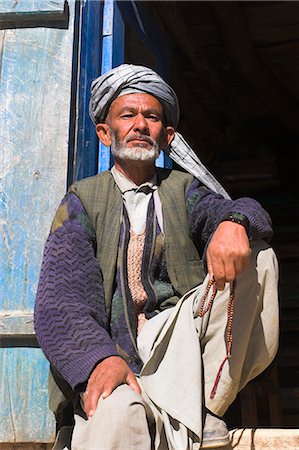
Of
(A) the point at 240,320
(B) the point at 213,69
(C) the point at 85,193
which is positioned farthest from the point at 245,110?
(A) the point at 240,320

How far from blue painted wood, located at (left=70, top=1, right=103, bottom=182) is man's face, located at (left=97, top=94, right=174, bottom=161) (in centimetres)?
36

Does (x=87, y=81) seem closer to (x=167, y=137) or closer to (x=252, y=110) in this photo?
(x=167, y=137)

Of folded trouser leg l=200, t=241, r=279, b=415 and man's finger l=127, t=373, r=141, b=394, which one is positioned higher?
folded trouser leg l=200, t=241, r=279, b=415

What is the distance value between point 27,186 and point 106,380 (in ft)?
4.16

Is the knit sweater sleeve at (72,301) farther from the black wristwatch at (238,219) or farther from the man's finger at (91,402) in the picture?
the black wristwatch at (238,219)

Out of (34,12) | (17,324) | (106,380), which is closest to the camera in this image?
(106,380)

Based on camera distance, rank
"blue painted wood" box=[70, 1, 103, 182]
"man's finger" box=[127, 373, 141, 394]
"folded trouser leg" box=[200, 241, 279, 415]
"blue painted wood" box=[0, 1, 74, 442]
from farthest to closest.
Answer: "blue painted wood" box=[70, 1, 103, 182] < "blue painted wood" box=[0, 1, 74, 442] < "folded trouser leg" box=[200, 241, 279, 415] < "man's finger" box=[127, 373, 141, 394]

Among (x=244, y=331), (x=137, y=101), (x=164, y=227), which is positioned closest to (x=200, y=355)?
(x=244, y=331)

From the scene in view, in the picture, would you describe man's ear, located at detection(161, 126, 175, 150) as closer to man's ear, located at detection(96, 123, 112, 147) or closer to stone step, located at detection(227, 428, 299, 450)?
man's ear, located at detection(96, 123, 112, 147)

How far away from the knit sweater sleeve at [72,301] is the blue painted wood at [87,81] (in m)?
0.59

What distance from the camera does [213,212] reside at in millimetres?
2350

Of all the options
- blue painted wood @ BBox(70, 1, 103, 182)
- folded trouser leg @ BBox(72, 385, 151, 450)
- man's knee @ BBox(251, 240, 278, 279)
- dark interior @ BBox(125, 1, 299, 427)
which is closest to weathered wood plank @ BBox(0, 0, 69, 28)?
blue painted wood @ BBox(70, 1, 103, 182)

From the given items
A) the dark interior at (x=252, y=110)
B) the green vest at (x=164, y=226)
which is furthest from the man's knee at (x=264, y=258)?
the dark interior at (x=252, y=110)

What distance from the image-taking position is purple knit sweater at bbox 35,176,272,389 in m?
2.03
